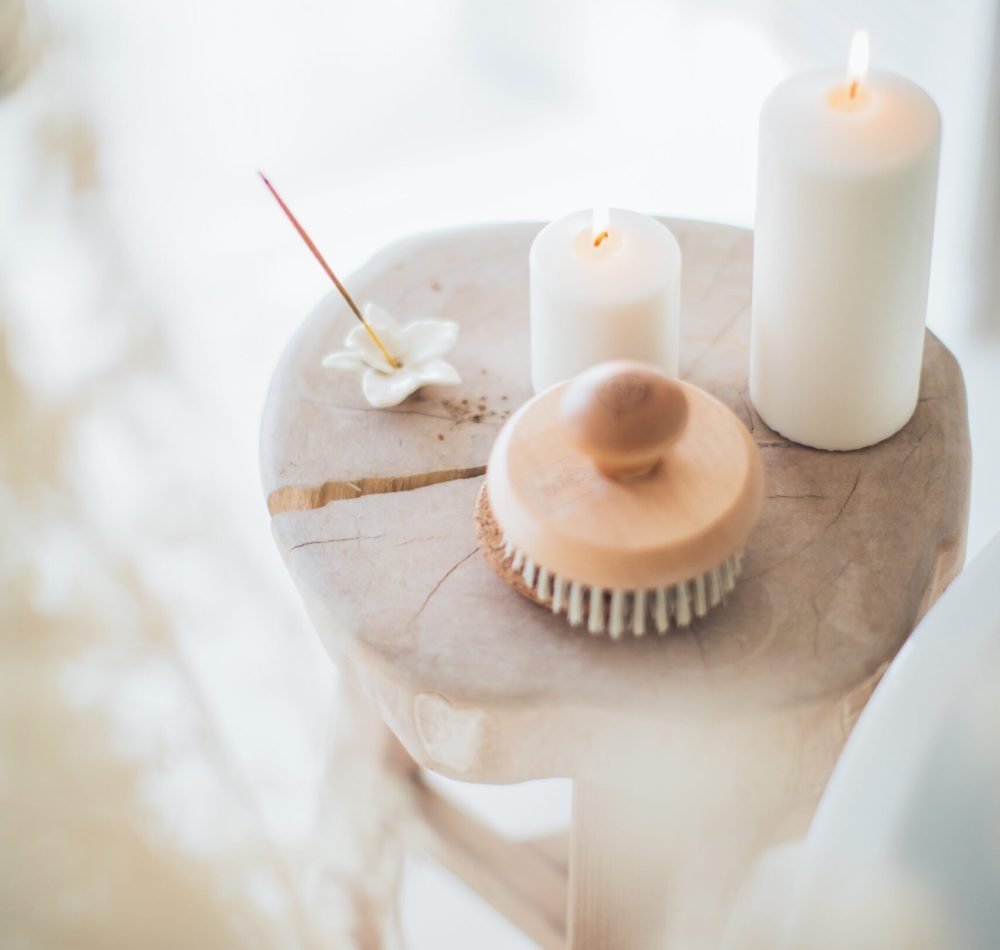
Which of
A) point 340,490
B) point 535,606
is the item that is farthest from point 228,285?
point 535,606

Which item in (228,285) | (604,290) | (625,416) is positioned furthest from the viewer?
(228,285)

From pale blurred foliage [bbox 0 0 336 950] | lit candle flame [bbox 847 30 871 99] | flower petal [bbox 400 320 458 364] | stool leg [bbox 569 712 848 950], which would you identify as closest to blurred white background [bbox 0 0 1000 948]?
pale blurred foliage [bbox 0 0 336 950]

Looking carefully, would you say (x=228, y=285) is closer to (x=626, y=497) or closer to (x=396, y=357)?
(x=396, y=357)

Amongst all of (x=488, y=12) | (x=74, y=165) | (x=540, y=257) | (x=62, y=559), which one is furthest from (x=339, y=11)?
(x=540, y=257)

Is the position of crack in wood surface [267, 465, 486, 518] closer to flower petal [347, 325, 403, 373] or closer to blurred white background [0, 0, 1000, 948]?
flower petal [347, 325, 403, 373]

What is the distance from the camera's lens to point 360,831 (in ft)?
3.56

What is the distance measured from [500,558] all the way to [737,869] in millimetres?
276

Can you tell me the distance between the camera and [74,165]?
170 cm

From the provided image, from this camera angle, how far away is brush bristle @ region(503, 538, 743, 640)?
0.65 m

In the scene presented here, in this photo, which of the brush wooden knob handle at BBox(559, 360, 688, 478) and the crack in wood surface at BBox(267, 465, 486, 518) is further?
the crack in wood surface at BBox(267, 465, 486, 518)

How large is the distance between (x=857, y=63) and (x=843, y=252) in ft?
0.32

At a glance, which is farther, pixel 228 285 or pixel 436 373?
pixel 228 285

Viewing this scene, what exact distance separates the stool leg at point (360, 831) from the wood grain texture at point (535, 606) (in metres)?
0.33

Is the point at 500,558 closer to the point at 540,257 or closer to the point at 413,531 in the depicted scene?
the point at 413,531
